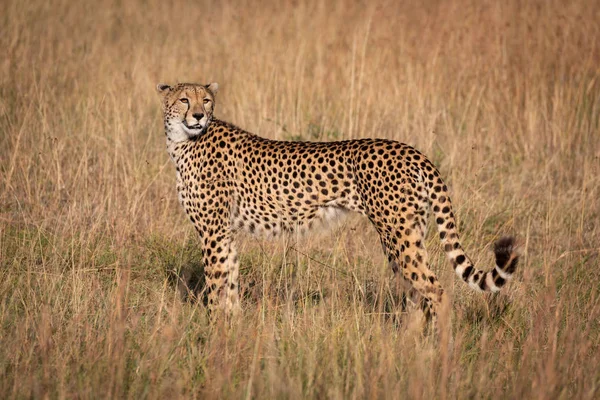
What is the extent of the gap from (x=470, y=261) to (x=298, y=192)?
3.03 feet

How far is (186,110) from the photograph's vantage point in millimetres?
4316

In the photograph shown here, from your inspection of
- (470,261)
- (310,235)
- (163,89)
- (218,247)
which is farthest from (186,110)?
(470,261)

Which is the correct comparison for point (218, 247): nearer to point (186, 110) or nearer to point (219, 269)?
point (219, 269)

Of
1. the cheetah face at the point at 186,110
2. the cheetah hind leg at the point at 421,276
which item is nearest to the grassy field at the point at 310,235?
the cheetah hind leg at the point at 421,276

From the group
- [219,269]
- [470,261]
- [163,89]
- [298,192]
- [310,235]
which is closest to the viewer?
[470,261]

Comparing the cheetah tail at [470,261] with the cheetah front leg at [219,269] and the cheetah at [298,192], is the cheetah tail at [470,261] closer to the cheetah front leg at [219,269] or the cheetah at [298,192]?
the cheetah at [298,192]

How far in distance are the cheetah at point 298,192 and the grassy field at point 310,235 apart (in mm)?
172

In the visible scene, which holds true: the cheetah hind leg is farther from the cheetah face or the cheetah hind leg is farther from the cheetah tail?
the cheetah face

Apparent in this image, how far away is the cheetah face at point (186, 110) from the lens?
13.9ft

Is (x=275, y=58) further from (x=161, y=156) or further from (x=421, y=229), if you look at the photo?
(x=421, y=229)

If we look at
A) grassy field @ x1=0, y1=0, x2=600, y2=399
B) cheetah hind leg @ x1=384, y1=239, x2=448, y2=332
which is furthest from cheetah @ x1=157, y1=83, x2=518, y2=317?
grassy field @ x1=0, y1=0, x2=600, y2=399

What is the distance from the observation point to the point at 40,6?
31.0 feet

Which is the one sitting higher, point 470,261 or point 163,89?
point 163,89

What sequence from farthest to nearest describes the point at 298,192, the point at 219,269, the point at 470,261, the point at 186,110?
the point at 186,110, the point at 219,269, the point at 298,192, the point at 470,261
